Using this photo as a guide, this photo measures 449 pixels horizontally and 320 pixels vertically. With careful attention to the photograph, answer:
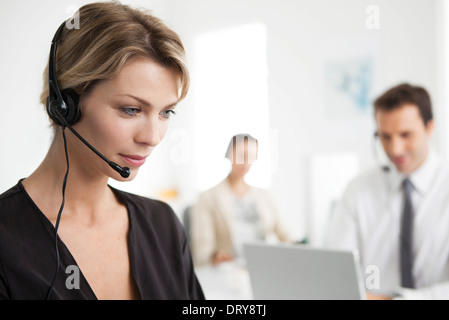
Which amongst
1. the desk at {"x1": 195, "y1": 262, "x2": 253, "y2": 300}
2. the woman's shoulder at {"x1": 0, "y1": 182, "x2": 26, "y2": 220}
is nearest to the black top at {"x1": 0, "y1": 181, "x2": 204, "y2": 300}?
the woman's shoulder at {"x1": 0, "y1": 182, "x2": 26, "y2": 220}

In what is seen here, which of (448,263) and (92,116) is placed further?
(448,263)

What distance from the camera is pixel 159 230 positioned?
2.83ft

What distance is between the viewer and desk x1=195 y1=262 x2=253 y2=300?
1541mm

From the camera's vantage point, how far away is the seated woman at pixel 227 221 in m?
2.09

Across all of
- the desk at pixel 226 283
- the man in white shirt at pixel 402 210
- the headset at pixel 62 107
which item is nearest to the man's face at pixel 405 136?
the man in white shirt at pixel 402 210

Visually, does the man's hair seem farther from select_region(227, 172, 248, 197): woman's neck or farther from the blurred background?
select_region(227, 172, 248, 197): woman's neck

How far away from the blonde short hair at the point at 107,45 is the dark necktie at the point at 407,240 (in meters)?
1.25

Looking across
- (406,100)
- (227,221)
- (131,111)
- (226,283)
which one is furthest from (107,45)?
(227,221)

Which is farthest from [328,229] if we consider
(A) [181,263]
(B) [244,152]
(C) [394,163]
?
(A) [181,263]

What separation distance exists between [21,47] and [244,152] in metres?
0.54

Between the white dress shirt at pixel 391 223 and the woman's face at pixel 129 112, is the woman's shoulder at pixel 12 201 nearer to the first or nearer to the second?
the woman's face at pixel 129 112

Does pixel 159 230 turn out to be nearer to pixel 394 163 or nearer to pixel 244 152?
pixel 244 152

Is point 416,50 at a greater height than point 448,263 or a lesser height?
greater

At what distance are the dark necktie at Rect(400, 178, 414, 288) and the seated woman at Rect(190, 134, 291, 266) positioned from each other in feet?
2.28
